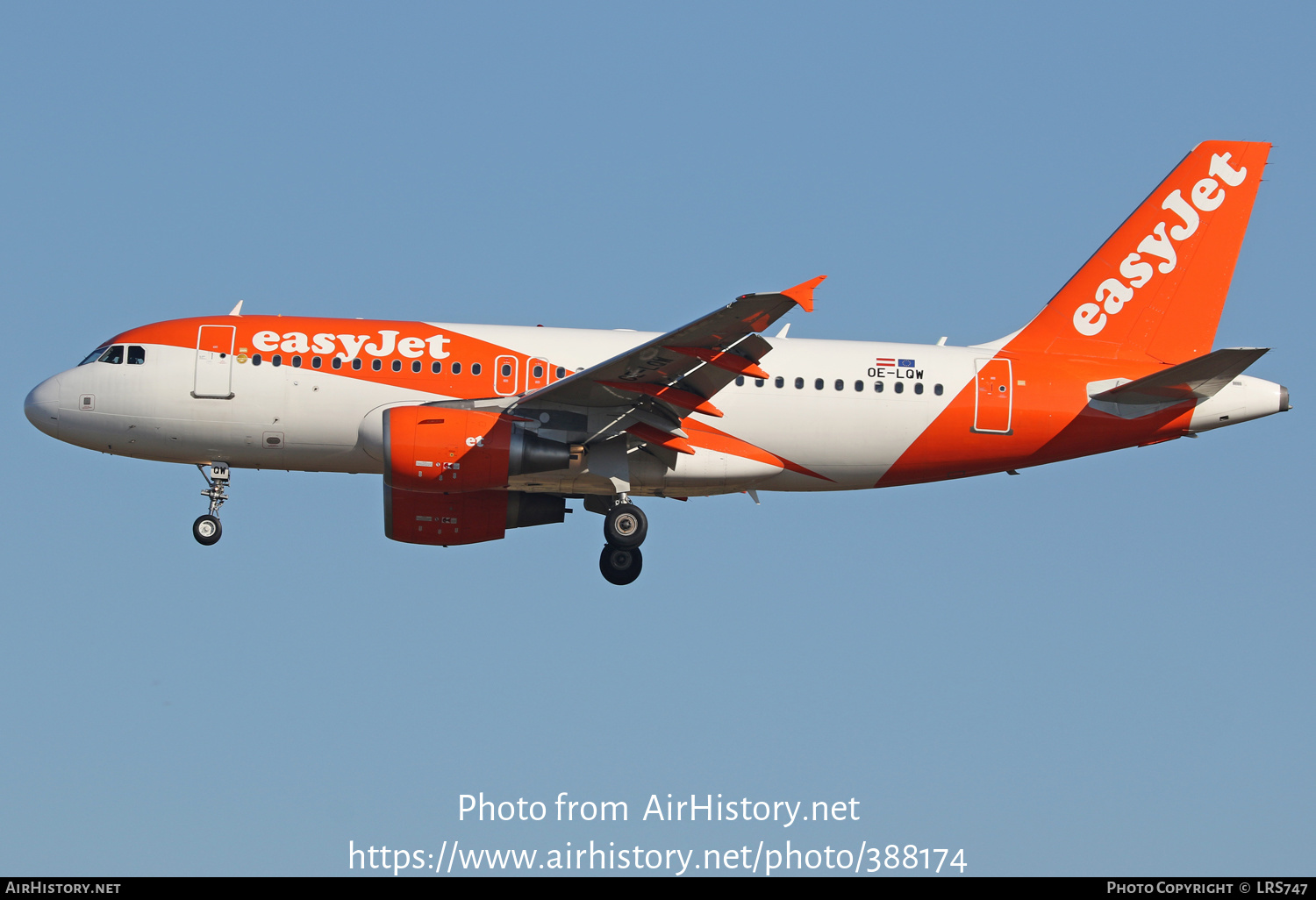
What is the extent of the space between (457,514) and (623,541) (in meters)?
3.83

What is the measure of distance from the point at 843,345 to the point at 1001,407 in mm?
3413

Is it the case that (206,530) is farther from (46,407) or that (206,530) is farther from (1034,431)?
(1034,431)

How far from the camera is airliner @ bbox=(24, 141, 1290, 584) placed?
2809 cm

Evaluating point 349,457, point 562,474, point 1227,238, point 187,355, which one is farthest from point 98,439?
point 1227,238

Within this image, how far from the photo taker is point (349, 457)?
29141 mm

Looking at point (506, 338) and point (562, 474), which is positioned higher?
point (506, 338)

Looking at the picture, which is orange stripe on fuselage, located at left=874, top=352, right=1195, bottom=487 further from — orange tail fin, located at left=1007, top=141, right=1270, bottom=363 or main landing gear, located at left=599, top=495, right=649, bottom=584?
main landing gear, located at left=599, top=495, right=649, bottom=584

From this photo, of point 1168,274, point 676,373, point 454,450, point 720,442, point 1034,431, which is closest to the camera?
point 676,373

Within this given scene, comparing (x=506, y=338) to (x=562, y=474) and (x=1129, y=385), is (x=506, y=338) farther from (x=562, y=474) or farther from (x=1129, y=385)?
(x=1129, y=385)

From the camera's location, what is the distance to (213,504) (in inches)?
1165

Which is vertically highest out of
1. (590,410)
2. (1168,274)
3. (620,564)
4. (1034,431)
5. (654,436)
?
(1168,274)

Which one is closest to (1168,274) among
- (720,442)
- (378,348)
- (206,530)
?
(720,442)

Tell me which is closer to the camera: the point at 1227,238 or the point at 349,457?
the point at 349,457

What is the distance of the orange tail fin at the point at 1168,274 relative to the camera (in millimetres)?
31156
